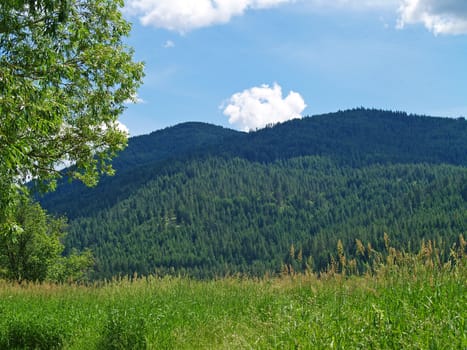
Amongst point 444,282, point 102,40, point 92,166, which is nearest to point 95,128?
point 92,166

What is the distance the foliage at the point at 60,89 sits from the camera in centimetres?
896

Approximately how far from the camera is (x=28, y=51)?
429 inches

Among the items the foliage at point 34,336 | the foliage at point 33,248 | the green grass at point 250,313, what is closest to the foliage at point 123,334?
the green grass at point 250,313

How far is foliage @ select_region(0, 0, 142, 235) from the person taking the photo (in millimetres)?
8962

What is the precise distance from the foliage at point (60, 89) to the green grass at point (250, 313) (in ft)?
8.91

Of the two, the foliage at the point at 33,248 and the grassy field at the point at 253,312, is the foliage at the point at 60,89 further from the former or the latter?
the foliage at the point at 33,248

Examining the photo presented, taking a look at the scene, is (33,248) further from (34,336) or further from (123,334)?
(123,334)

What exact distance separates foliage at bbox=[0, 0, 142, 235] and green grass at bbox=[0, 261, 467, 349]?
2.72m

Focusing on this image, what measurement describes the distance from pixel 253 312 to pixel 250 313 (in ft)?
1.47

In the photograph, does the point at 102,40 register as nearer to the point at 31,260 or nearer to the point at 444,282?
the point at 444,282

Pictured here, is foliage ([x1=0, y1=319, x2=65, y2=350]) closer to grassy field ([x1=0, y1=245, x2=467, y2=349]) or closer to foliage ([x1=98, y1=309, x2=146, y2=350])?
grassy field ([x1=0, y1=245, x2=467, y2=349])

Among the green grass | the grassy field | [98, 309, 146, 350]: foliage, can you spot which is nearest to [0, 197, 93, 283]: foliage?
the green grass

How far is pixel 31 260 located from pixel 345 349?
4007 cm

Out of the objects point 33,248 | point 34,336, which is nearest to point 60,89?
point 34,336
